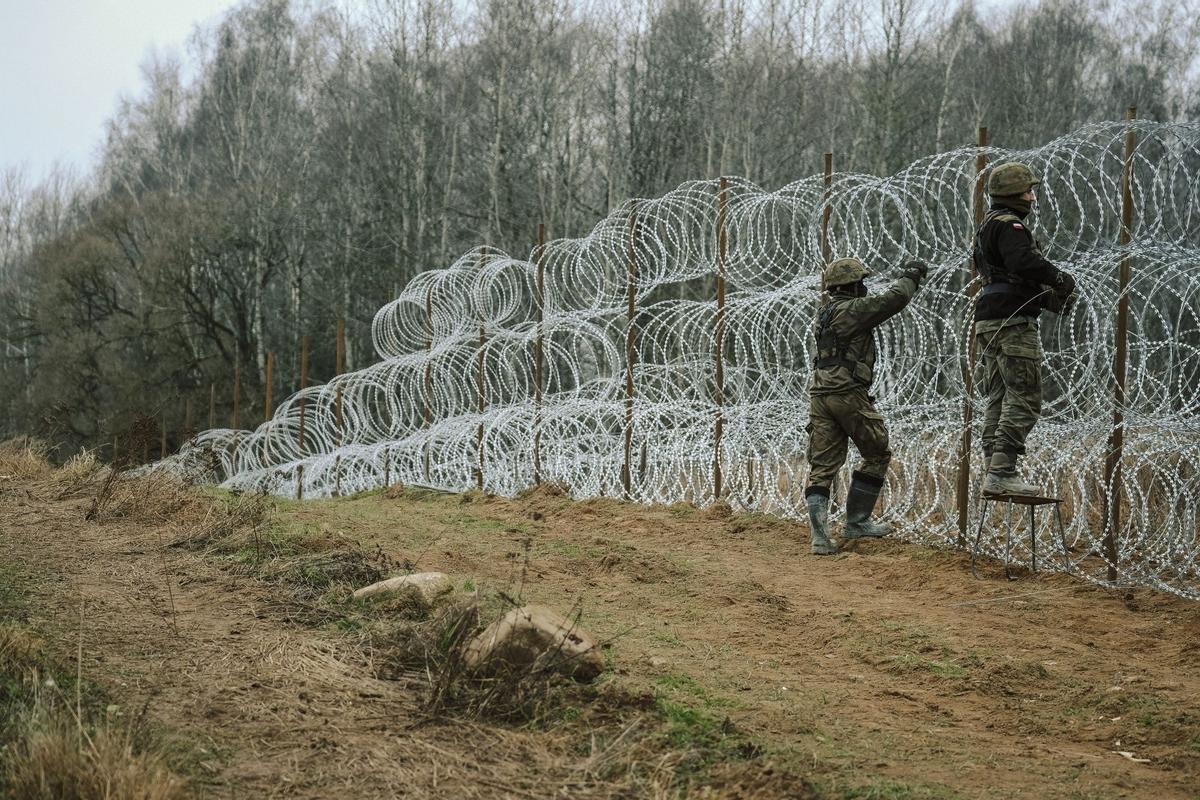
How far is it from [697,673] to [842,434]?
3.34 m

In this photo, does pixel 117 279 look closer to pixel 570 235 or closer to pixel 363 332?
pixel 363 332

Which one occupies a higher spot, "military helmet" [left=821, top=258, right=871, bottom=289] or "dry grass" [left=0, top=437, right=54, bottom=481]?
"military helmet" [left=821, top=258, right=871, bottom=289]

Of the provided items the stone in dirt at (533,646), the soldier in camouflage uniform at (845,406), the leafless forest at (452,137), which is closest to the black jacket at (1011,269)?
the soldier in camouflage uniform at (845,406)

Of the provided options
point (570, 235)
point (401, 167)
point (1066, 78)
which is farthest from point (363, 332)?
point (1066, 78)

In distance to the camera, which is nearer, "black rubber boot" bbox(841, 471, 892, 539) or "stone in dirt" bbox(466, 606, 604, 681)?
"stone in dirt" bbox(466, 606, 604, 681)

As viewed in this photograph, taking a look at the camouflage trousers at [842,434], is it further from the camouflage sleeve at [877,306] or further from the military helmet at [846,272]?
the military helmet at [846,272]

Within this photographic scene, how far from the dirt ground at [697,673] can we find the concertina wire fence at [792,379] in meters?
0.82

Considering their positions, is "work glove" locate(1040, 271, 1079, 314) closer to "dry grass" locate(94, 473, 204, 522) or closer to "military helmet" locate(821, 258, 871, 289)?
"military helmet" locate(821, 258, 871, 289)

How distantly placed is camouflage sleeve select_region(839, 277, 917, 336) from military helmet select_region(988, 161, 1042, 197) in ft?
2.92

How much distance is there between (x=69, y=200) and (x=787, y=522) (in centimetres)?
4675

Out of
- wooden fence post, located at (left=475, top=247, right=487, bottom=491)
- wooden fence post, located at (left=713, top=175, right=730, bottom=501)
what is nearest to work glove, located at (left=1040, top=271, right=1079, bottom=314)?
wooden fence post, located at (left=713, top=175, right=730, bottom=501)

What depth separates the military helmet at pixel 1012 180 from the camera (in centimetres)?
673

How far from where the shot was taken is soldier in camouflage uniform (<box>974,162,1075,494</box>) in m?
6.58

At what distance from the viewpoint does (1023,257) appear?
6543mm
